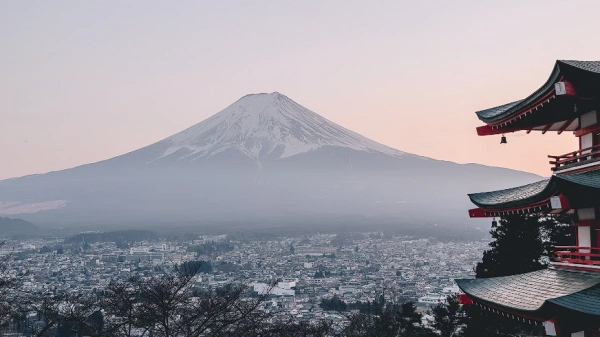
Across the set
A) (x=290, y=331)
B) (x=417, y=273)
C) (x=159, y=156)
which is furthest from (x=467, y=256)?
(x=159, y=156)

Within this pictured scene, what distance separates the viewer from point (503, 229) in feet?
77.1

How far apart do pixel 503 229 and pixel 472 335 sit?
346 cm

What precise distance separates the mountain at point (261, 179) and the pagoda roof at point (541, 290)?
141601 mm

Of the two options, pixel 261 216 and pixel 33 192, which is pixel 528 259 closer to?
pixel 261 216

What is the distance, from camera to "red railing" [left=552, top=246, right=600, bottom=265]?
33.8ft

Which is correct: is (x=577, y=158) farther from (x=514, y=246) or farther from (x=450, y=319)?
(x=450, y=319)

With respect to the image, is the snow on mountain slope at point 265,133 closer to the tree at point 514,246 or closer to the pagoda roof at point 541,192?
the tree at point 514,246

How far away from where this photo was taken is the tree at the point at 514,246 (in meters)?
22.5

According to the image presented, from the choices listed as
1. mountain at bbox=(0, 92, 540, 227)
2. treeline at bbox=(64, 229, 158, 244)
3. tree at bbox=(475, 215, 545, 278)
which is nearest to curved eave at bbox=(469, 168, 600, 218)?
tree at bbox=(475, 215, 545, 278)

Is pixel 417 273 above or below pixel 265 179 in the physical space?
below

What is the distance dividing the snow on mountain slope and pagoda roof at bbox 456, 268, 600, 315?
168 m

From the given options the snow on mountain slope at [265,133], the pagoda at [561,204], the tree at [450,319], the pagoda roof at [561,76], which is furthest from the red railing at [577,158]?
the snow on mountain slope at [265,133]

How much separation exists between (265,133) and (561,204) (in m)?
176

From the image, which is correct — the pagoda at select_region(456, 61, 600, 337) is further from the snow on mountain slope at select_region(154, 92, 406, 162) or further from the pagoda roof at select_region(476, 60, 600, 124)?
the snow on mountain slope at select_region(154, 92, 406, 162)
